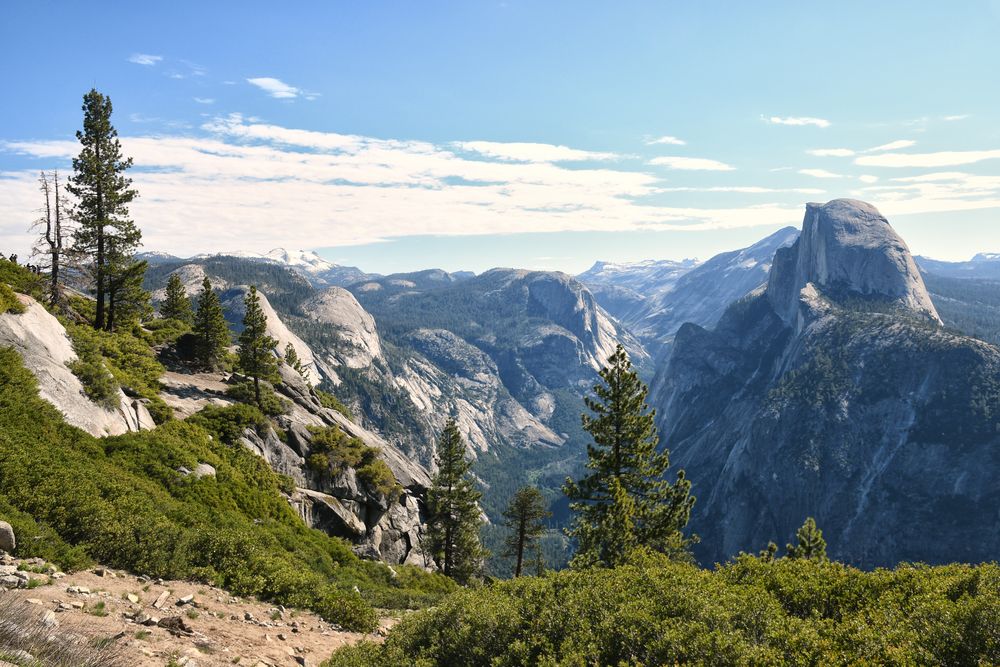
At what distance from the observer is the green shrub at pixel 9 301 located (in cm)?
2394

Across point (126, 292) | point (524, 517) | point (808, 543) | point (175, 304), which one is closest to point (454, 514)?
point (524, 517)

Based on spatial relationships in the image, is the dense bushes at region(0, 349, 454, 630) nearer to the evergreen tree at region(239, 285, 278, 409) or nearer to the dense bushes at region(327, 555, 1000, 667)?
the dense bushes at region(327, 555, 1000, 667)

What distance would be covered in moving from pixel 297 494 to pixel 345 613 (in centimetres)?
1918

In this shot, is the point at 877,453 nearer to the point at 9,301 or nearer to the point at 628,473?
the point at 628,473

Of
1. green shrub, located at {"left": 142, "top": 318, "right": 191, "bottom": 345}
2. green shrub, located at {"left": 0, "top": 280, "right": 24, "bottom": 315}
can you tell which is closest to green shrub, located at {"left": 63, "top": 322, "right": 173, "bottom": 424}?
green shrub, located at {"left": 142, "top": 318, "right": 191, "bottom": 345}

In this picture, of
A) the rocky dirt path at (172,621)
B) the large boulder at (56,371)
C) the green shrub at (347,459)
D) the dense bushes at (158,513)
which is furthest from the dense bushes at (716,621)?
the green shrub at (347,459)

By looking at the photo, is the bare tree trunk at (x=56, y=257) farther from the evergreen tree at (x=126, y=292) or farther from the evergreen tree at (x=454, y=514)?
the evergreen tree at (x=454, y=514)

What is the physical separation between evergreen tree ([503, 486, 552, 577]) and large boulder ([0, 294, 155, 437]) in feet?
104

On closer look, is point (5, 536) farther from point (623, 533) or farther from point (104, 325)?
point (104, 325)

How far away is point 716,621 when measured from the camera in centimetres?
1044

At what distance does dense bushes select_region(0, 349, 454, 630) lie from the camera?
14656 mm

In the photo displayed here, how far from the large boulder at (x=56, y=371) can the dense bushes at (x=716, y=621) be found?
18.4m

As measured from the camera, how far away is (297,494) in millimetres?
34656

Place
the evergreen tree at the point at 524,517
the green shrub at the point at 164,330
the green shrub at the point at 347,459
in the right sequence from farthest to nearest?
the evergreen tree at the point at 524,517
the green shrub at the point at 164,330
the green shrub at the point at 347,459
